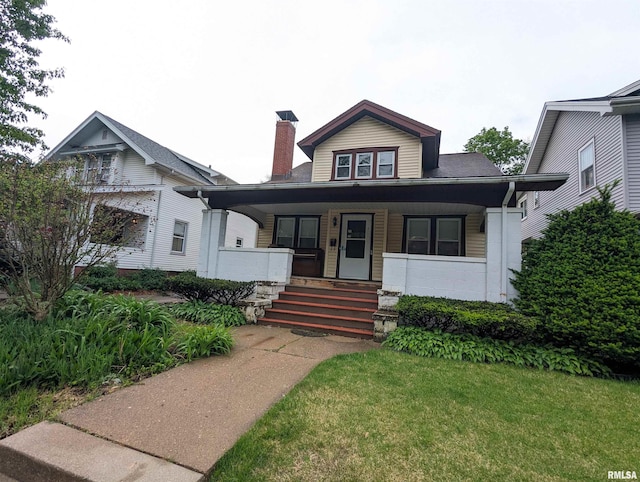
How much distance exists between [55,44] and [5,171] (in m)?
10.7

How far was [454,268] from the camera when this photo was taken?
5.85 meters

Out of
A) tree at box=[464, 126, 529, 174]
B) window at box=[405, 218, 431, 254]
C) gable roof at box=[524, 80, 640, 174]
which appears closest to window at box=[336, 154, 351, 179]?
window at box=[405, 218, 431, 254]

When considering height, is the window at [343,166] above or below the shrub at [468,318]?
above

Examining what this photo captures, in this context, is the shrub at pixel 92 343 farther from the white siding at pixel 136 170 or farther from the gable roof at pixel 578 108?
the gable roof at pixel 578 108

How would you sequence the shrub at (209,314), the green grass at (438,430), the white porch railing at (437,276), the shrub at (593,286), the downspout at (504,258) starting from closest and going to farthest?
1. the green grass at (438,430)
2. the shrub at (593,286)
3. the downspout at (504,258)
4. the white porch railing at (437,276)
5. the shrub at (209,314)

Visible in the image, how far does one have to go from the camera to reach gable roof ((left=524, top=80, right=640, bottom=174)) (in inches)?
263

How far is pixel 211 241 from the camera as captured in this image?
7551mm

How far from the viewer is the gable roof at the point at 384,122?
28.9 ft

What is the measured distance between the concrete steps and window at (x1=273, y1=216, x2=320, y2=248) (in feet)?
9.23

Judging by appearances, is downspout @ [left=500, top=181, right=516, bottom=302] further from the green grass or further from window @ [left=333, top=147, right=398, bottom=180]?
window @ [left=333, top=147, right=398, bottom=180]

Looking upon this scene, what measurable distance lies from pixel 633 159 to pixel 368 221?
6.39 metres

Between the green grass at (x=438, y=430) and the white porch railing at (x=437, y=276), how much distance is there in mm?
2150

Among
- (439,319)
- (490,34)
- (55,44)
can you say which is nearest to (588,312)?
(439,319)

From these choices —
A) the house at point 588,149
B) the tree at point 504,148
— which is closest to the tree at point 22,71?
the house at point 588,149
